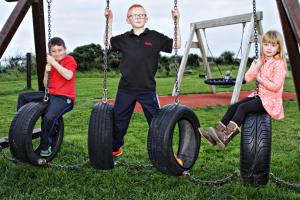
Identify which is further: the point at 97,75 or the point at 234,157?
the point at 97,75

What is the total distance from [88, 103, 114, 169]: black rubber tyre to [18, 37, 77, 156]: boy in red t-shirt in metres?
0.57

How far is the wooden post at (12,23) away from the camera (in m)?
4.49

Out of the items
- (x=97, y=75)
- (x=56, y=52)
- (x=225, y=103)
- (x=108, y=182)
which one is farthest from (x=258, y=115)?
(x=97, y=75)

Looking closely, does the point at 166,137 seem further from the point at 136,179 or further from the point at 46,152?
the point at 46,152

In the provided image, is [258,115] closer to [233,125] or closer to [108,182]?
[233,125]

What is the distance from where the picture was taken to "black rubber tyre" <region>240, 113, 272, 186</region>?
3.70 m

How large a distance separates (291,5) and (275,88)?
72 cm

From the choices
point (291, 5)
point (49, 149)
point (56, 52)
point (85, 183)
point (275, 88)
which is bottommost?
point (85, 183)

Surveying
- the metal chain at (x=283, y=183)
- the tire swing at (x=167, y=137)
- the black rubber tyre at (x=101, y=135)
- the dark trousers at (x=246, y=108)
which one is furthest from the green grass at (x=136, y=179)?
the dark trousers at (x=246, y=108)

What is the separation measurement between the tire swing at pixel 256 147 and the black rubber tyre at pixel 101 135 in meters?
1.21

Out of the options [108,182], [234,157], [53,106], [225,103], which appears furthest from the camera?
[225,103]

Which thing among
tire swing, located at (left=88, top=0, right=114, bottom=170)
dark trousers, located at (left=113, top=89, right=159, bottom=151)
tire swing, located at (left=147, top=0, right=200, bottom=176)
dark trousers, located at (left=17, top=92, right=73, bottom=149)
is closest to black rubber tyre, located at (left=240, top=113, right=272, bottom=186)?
tire swing, located at (left=147, top=0, right=200, bottom=176)

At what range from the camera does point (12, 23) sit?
4531 mm

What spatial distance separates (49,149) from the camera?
4.71 metres
